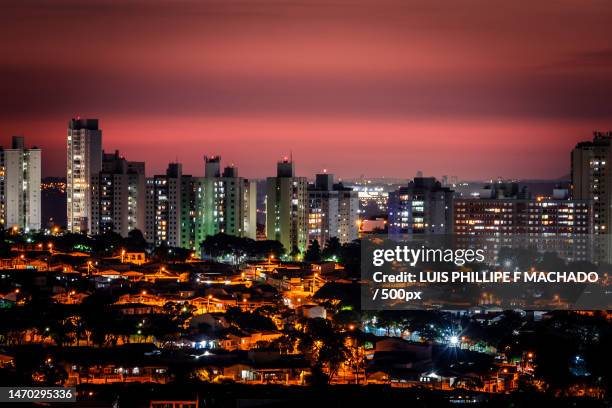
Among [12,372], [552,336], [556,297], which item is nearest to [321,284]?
[556,297]

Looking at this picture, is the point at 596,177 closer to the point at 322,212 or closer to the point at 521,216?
the point at 521,216

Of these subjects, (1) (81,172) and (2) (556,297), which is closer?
(2) (556,297)

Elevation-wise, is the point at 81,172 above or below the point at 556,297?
above

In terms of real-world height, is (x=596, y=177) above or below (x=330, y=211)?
above

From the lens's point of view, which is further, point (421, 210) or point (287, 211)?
point (421, 210)

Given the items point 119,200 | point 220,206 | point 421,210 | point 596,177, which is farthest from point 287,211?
point 596,177

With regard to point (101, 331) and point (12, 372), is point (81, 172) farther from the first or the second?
point (12, 372)

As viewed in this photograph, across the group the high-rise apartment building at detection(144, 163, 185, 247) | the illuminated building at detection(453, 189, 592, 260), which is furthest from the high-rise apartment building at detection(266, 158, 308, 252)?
the illuminated building at detection(453, 189, 592, 260)
